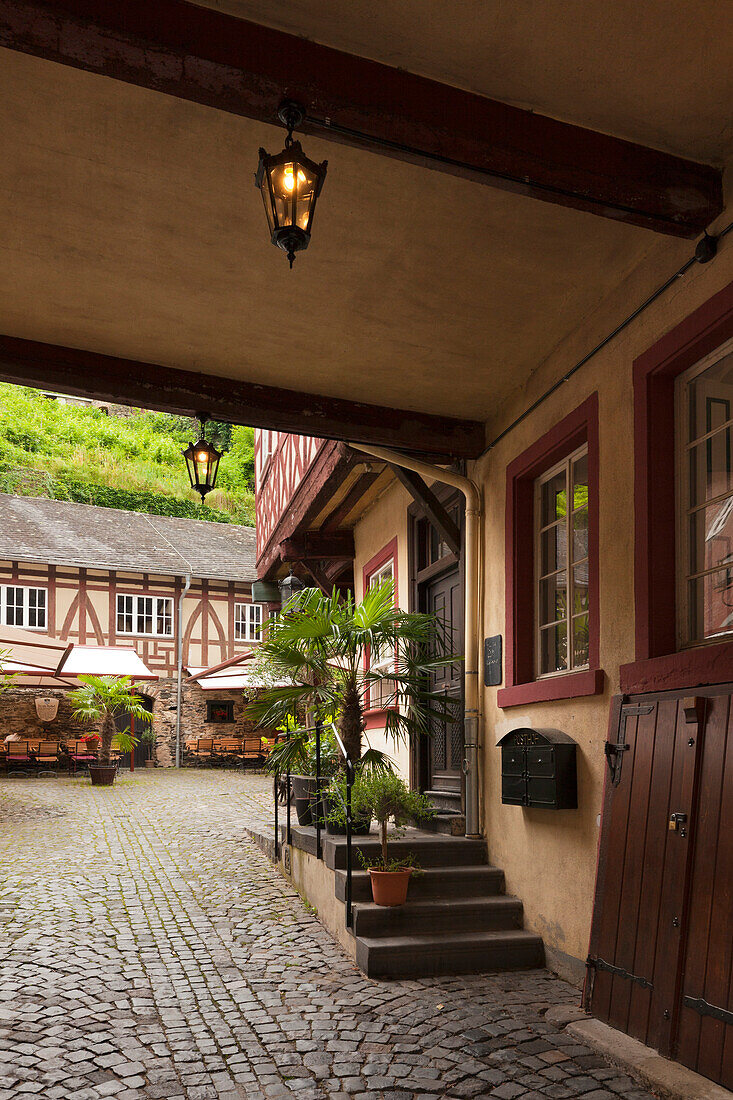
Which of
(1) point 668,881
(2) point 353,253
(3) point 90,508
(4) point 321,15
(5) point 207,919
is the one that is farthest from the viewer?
(3) point 90,508

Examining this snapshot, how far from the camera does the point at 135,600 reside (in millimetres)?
26234

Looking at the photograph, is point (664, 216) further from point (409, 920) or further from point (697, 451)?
point (409, 920)


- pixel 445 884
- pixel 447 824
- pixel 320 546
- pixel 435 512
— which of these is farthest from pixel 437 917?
pixel 320 546

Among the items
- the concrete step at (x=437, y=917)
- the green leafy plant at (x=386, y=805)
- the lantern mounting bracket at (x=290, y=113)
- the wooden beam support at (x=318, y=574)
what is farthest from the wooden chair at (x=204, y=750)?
the lantern mounting bracket at (x=290, y=113)

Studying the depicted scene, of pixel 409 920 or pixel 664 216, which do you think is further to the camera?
pixel 409 920

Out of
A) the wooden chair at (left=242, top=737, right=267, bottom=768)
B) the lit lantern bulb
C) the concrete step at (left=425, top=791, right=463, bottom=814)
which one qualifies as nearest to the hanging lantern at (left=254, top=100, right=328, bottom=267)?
the lit lantern bulb

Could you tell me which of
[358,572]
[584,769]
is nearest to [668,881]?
[584,769]

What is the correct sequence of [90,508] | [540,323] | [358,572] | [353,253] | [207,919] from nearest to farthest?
[353,253] < [540,323] < [207,919] < [358,572] < [90,508]

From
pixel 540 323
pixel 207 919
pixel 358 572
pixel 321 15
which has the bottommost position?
pixel 207 919

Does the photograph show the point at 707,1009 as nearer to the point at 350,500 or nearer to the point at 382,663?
the point at 382,663

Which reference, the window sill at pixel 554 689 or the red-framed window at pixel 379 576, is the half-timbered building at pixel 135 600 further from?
the window sill at pixel 554 689

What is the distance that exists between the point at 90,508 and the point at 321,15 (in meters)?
28.1

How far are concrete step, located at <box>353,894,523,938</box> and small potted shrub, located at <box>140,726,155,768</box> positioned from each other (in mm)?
19743

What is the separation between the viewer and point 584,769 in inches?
208
